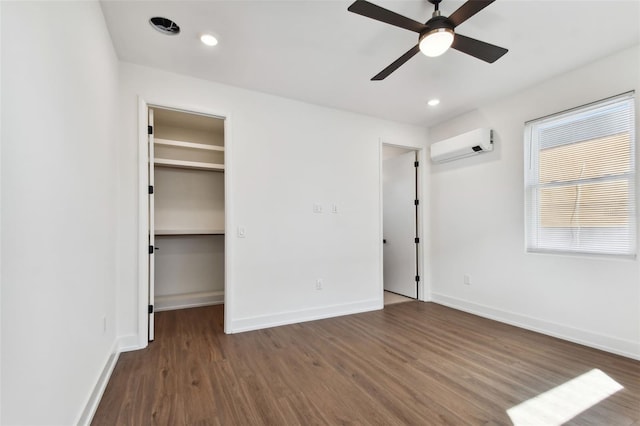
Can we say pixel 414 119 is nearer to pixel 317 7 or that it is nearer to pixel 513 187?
pixel 513 187

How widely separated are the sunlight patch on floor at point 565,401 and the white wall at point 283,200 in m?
2.21

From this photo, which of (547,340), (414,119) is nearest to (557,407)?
(547,340)

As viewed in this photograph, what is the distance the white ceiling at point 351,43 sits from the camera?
6.86 ft

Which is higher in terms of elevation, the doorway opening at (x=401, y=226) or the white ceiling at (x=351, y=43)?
the white ceiling at (x=351, y=43)

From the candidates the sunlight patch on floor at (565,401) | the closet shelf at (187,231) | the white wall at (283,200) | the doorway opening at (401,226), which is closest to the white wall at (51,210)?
the white wall at (283,200)

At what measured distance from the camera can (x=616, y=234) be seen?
2.68 metres

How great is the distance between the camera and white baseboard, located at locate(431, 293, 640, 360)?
2586 mm

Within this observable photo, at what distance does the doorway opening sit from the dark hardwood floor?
1.40 meters

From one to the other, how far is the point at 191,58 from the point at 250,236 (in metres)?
1.86

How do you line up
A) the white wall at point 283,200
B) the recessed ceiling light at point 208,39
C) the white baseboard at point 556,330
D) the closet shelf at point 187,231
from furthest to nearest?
the closet shelf at point 187,231, the white wall at point 283,200, the white baseboard at point 556,330, the recessed ceiling light at point 208,39

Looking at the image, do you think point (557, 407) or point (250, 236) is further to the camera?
point (250, 236)

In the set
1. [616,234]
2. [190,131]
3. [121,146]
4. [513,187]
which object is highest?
[190,131]

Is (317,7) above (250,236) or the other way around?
above

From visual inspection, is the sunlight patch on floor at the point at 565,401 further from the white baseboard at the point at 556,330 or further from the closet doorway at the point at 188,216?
the closet doorway at the point at 188,216
